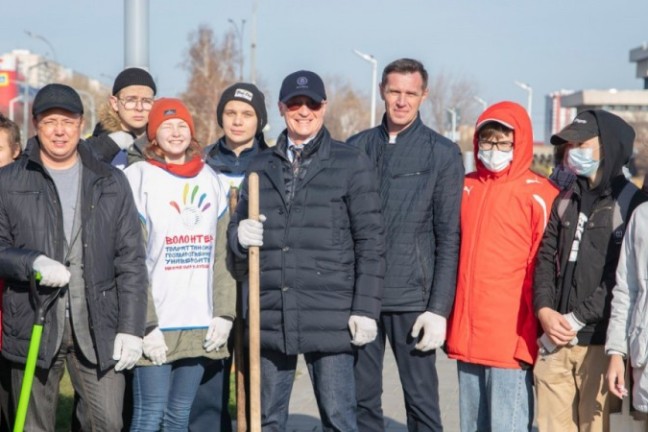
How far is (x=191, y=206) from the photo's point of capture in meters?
5.41

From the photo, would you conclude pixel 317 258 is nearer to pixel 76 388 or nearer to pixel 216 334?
pixel 216 334

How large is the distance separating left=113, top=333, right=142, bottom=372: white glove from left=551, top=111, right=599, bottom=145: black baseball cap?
7.48 ft

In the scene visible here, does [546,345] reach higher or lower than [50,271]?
lower

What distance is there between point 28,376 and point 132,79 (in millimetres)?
2164

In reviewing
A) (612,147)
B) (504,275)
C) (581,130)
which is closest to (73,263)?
(504,275)

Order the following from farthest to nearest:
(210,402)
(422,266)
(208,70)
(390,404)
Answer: (208,70) → (390,404) → (210,402) → (422,266)

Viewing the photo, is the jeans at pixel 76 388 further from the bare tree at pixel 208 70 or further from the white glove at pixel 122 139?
the bare tree at pixel 208 70

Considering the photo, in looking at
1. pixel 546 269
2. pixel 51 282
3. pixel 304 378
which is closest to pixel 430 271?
pixel 546 269

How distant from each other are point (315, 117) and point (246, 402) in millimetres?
1626

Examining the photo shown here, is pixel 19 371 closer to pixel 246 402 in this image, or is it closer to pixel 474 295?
pixel 246 402

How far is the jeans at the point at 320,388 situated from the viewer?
17.6ft

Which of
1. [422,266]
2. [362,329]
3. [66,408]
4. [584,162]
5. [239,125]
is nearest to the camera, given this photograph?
[584,162]

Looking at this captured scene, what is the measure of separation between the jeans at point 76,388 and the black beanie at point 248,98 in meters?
1.79

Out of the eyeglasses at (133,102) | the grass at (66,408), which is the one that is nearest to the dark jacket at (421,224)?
the eyeglasses at (133,102)
